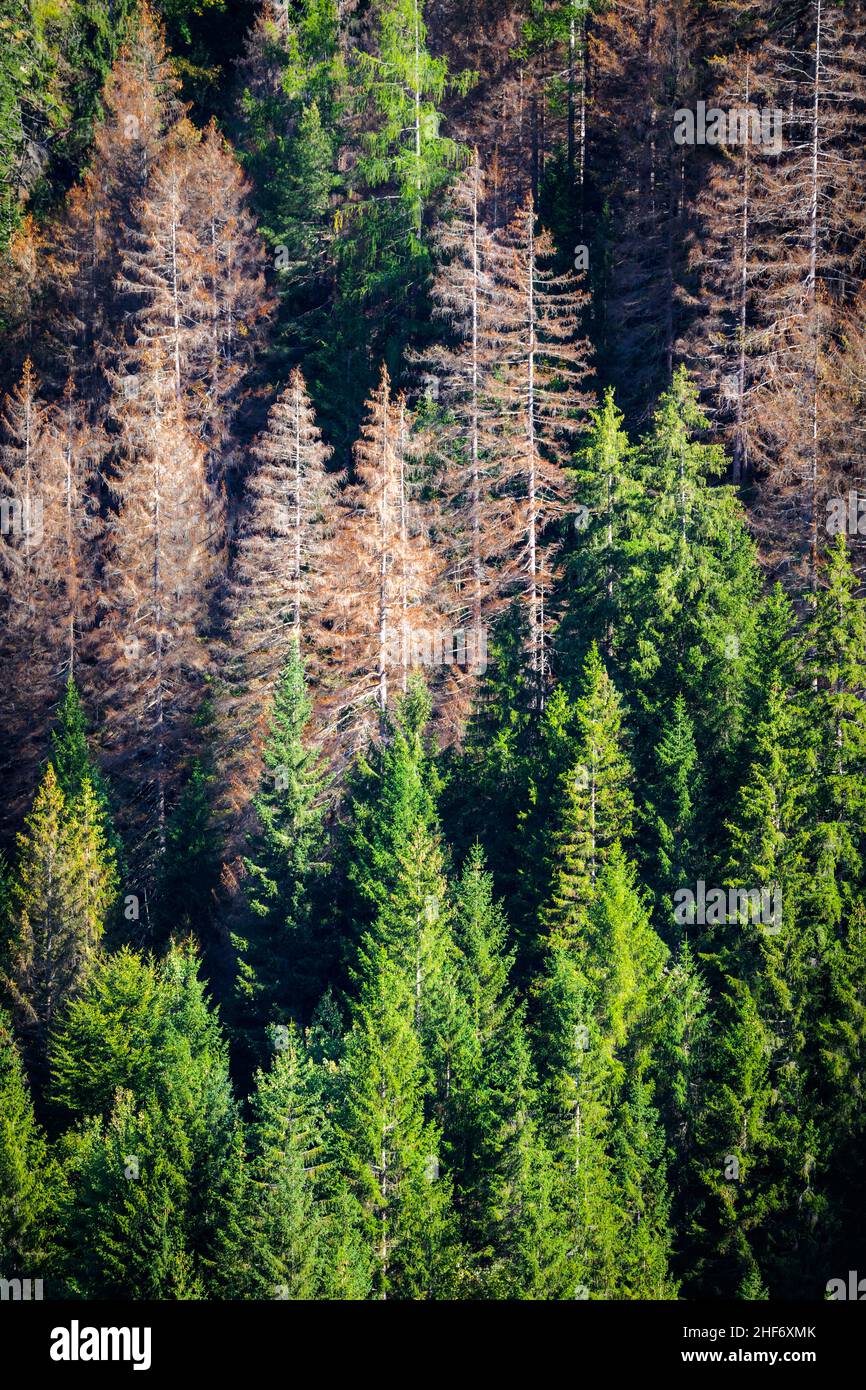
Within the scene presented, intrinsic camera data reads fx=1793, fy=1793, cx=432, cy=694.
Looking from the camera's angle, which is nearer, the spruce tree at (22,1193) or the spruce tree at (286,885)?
the spruce tree at (22,1193)

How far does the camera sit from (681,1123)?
3612 cm

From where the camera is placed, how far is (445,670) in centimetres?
4562

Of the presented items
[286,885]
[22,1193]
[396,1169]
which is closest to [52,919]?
[286,885]

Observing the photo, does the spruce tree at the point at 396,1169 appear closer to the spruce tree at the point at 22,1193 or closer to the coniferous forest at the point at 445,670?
the coniferous forest at the point at 445,670

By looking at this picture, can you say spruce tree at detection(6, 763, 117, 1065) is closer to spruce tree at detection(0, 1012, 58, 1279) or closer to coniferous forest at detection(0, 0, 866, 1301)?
coniferous forest at detection(0, 0, 866, 1301)

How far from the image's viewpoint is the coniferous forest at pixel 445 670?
3375 cm

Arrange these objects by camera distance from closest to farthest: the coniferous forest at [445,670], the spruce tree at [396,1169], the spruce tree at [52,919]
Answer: the spruce tree at [396,1169], the coniferous forest at [445,670], the spruce tree at [52,919]

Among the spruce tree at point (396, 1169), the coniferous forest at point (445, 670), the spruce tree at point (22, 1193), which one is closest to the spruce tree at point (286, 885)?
the coniferous forest at point (445, 670)

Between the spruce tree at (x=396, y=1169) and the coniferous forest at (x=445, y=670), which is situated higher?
the coniferous forest at (x=445, y=670)

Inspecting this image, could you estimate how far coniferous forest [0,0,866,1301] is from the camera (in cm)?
3375

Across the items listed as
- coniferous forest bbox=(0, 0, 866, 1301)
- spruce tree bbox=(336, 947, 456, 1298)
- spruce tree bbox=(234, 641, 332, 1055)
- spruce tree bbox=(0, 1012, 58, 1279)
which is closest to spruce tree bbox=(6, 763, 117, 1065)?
coniferous forest bbox=(0, 0, 866, 1301)

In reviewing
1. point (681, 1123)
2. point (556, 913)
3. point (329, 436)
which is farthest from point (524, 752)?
point (329, 436)

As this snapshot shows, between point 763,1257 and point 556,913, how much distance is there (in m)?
7.86

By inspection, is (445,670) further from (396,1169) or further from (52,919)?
(396,1169)
